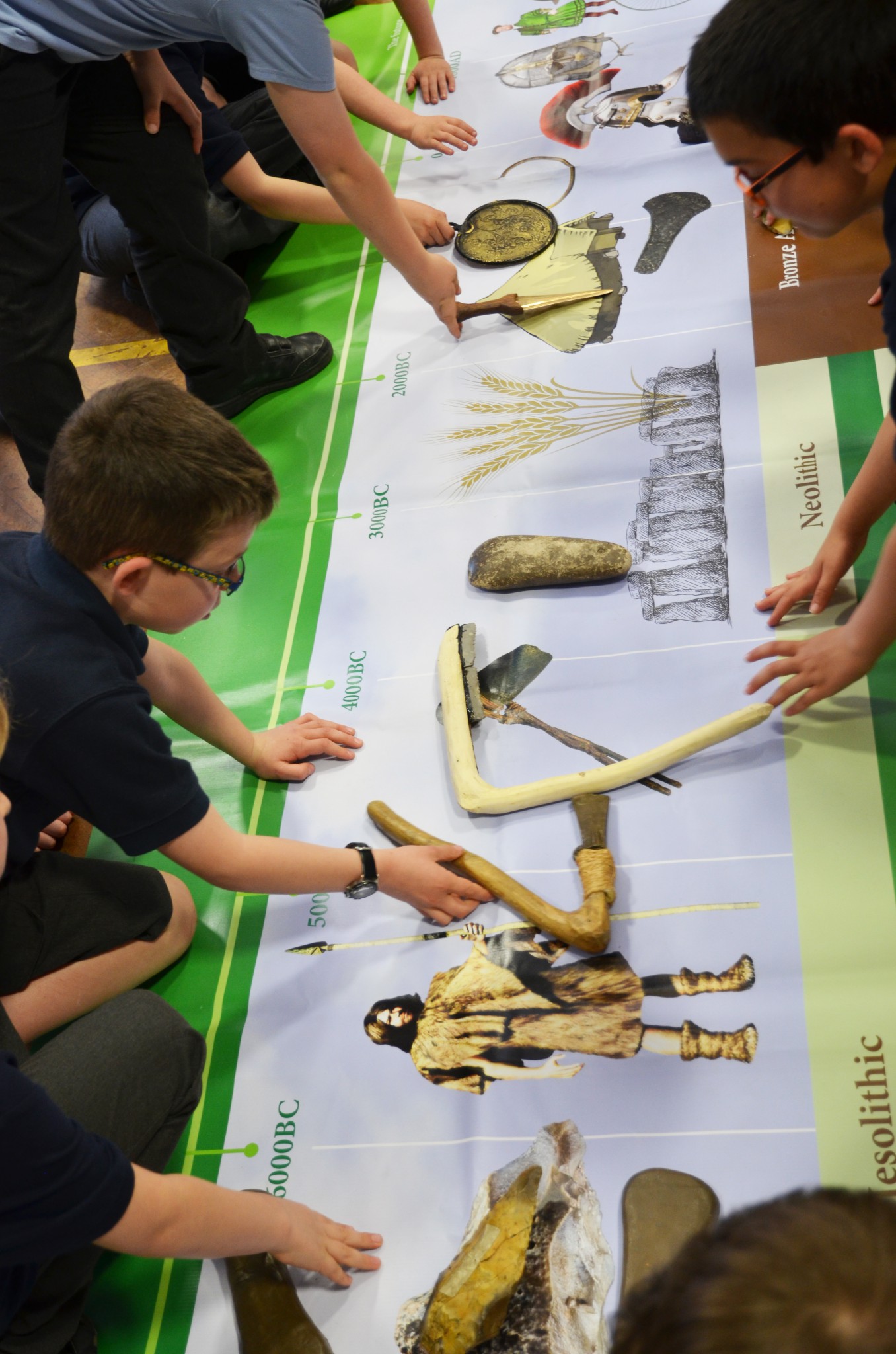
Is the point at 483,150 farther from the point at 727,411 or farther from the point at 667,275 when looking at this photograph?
the point at 727,411

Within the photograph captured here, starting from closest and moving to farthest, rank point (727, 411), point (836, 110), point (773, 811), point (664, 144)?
point (836, 110) → point (773, 811) → point (727, 411) → point (664, 144)

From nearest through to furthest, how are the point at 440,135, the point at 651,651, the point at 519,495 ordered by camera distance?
1. the point at 651,651
2. the point at 519,495
3. the point at 440,135

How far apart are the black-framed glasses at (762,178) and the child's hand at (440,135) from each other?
1754 millimetres

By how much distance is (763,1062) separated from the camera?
1426 mm

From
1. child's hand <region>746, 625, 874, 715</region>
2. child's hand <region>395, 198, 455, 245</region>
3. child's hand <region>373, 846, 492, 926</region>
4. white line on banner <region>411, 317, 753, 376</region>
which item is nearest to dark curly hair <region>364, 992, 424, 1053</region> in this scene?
child's hand <region>373, 846, 492, 926</region>

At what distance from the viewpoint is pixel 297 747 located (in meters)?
1.93

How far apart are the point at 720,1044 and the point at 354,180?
170 cm

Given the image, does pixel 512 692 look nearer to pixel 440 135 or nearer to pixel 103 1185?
pixel 103 1185

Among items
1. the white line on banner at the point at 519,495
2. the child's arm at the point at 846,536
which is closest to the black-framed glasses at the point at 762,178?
the child's arm at the point at 846,536

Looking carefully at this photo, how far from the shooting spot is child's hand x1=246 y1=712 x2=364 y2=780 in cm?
193

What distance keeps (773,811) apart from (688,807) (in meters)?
Result: 0.13

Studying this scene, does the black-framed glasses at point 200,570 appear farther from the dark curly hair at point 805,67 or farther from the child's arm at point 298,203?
the child's arm at point 298,203

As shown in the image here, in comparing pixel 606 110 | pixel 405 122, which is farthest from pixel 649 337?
pixel 405 122

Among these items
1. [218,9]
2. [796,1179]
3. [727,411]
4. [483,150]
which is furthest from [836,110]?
[483,150]
